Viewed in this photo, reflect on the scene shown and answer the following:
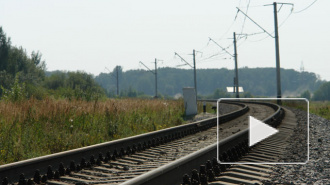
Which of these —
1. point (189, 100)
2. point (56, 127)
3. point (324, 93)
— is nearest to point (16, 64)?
point (189, 100)

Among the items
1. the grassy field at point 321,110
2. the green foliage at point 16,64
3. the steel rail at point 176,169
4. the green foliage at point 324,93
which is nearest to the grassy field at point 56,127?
the steel rail at point 176,169

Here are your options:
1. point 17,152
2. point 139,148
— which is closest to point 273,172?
point 139,148

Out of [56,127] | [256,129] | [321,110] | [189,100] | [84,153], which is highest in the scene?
[189,100]

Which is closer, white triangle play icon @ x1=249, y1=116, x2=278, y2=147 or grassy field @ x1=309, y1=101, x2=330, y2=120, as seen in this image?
white triangle play icon @ x1=249, y1=116, x2=278, y2=147

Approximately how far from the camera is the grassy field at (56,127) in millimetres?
8041

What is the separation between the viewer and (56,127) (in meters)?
9.73

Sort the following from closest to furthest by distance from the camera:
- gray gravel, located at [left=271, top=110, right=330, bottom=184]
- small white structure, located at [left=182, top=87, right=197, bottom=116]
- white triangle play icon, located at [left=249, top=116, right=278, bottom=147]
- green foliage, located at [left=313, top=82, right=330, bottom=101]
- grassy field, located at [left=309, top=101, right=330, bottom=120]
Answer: white triangle play icon, located at [left=249, top=116, right=278, bottom=147] → gray gravel, located at [left=271, top=110, right=330, bottom=184] → small white structure, located at [left=182, top=87, right=197, bottom=116] → grassy field, located at [left=309, top=101, right=330, bottom=120] → green foliage, located at [left=313, top=82, right=330, bottom=101]

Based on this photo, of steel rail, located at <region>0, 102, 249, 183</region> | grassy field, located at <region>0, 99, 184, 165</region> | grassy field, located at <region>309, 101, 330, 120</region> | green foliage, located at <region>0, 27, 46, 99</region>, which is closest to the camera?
steel rail, located at <region>0, 102, 249, 183</region>

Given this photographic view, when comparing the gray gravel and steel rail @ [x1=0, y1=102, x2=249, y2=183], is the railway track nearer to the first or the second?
→ steel rail @ [x1=0, y1=102, x2=249, y2=183]

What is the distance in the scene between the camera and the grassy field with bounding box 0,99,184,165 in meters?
8.04

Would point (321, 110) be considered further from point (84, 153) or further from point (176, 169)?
point (176, 169)

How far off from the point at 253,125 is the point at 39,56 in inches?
3725

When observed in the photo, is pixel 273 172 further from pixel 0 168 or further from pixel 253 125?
pixel 0 168

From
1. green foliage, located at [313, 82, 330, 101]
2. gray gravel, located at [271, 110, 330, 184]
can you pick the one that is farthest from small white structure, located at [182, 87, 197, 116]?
green foliage, located at [313, 82, 330, 101]
